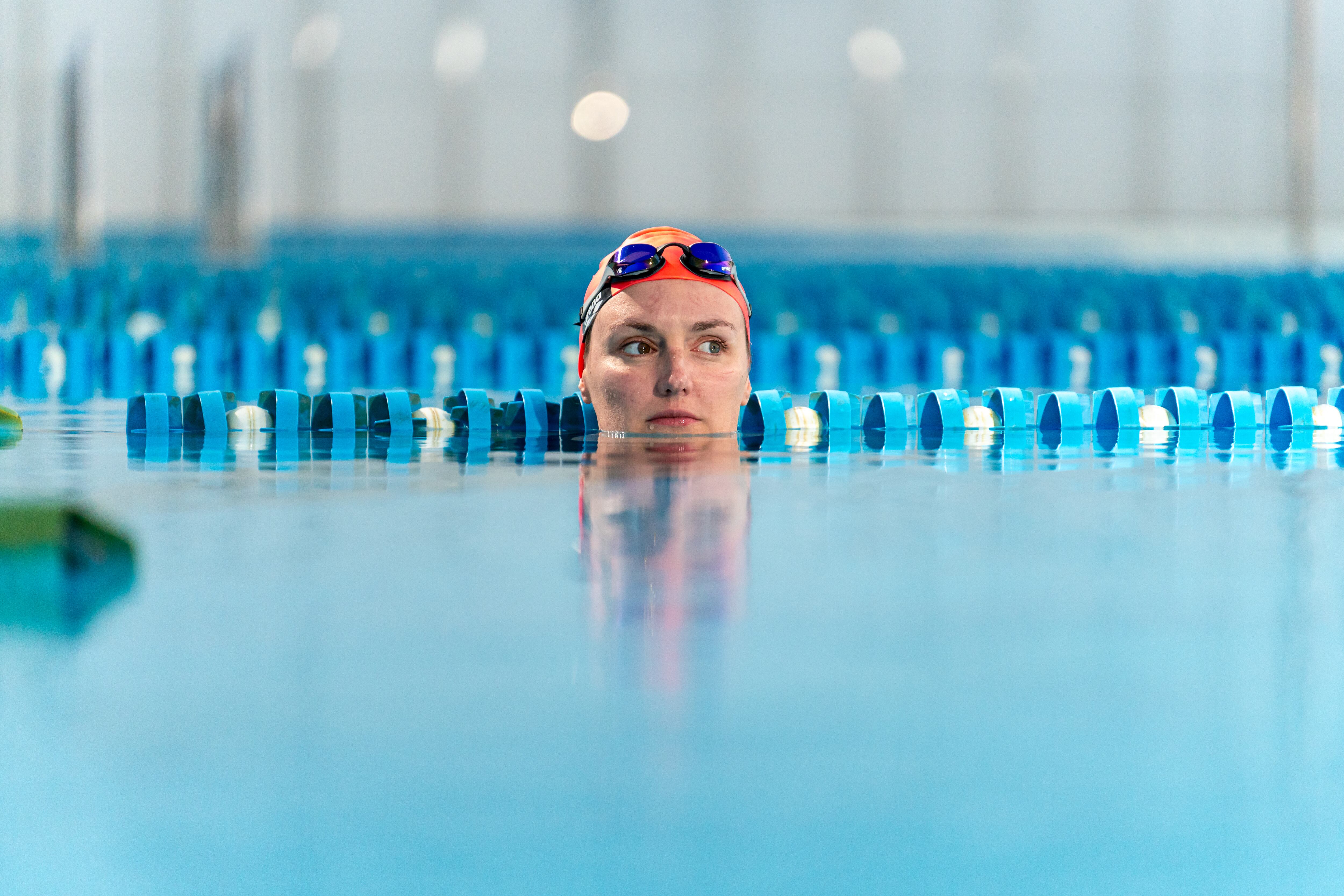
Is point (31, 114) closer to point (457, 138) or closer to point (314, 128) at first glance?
point (314, 128)

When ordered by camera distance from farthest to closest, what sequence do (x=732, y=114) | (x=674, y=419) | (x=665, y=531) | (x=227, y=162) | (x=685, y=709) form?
(x=732, y=114), (x=227, y=162), (x=674, y=419), (x=665, y=531), (x=685, y=709)

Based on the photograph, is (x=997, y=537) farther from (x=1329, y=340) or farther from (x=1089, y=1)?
(x=1089, y=1)

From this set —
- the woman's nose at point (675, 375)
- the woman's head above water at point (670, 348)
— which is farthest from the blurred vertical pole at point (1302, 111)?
the woman's nose at point (675, 375)

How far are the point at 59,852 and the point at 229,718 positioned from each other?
11.6 inches

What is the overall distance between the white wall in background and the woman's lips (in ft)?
40.5

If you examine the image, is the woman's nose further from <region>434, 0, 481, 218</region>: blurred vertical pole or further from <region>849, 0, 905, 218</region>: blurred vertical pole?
<region>849, 0, 905, 218</region>: blurred vertical pole

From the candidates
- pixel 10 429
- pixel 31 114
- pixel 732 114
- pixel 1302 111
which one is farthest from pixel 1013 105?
pixel 10 429

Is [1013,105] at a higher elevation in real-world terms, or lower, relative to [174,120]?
higher

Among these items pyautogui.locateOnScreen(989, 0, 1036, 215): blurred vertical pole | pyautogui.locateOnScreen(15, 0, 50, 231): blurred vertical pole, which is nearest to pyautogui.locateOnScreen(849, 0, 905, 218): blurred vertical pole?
pyautogui.locateOnScreen(989, 0, 1036, 215): blurred vertical pole

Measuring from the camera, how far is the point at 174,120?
51.1ft

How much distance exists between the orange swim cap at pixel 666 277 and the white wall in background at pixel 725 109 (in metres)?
12.0

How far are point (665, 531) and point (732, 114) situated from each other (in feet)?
45.7

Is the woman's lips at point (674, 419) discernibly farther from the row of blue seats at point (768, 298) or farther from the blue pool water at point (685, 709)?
the row of blue seats at point (768, 298)

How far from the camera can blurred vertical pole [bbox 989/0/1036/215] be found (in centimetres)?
1589
